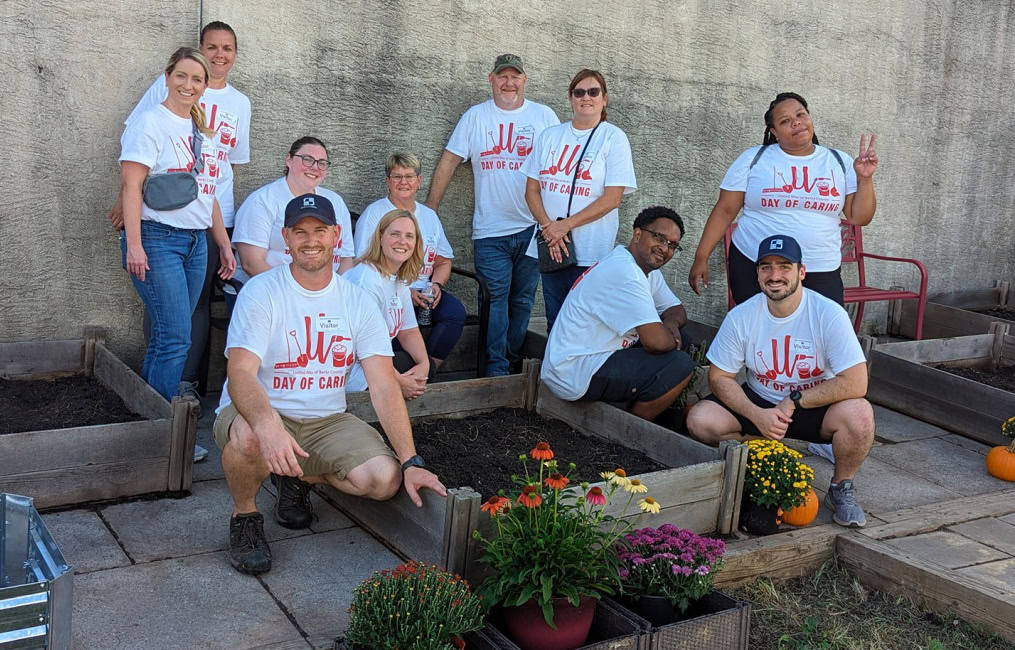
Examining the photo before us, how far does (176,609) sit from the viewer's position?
340 centimetres

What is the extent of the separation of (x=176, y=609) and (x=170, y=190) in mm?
2015

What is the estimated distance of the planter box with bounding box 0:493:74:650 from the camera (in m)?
2.11

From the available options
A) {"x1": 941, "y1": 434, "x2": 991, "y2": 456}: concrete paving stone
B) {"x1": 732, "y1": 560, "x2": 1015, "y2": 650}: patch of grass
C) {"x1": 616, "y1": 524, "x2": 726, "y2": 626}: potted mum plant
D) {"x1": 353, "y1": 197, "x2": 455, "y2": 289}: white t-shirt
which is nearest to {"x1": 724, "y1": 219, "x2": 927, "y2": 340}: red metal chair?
{"x1": 941, "y1": 434, "x2": 991, "y2": 456}: concrete paving stone

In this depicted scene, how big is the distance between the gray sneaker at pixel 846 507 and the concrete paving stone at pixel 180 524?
7.65ft

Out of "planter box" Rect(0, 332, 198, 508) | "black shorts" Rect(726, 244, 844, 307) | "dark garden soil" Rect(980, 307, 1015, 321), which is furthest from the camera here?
"dark garden soil" Rect(980, 307, 1015, 321)

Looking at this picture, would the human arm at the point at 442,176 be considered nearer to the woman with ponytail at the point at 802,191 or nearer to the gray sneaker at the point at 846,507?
the woman with ponytail at the point at 802,191

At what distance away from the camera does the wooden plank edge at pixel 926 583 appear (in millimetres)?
3693

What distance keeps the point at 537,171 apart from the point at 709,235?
1060 mm

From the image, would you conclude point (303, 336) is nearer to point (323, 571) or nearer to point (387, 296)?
point (323, 571)

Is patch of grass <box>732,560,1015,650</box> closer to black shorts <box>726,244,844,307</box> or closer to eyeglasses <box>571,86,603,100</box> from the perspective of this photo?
black shorts <box>726,244,844,307</box>

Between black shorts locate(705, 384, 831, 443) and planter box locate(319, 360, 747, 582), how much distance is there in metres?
0.45

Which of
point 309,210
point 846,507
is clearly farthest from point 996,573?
point 309,210

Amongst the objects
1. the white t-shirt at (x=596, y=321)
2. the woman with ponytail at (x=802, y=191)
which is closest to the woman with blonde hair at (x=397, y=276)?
the white t-shirt at (x=596, y=321)

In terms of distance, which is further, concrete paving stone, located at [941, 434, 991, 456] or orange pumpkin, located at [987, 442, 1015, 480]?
concrete paving stone, located at [941, 434, 991, 456]
